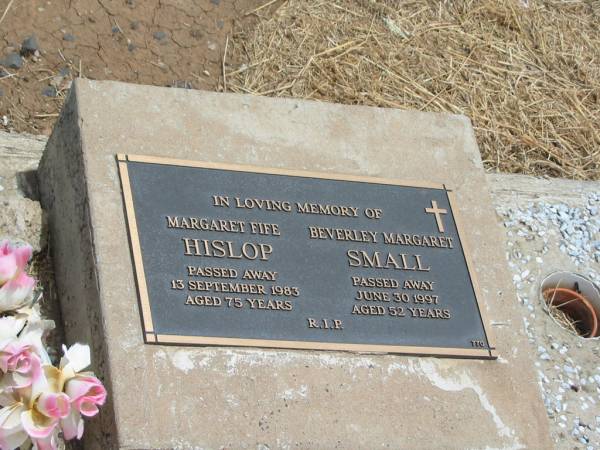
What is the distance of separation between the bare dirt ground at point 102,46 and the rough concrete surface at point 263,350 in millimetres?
900

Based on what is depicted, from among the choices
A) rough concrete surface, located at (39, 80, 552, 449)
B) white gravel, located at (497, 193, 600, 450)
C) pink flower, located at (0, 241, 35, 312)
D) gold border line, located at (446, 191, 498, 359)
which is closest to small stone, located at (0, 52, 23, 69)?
rough concrete surface, located at (39, 80, 552, 449)

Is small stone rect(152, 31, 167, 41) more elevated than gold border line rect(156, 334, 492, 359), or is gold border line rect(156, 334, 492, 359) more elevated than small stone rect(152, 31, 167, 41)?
small stone rect(152, 31, 167, 41)

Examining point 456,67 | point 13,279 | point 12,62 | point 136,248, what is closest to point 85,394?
point 13,279

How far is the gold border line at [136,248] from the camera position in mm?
3510

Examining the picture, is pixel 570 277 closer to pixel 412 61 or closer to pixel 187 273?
pixel 412 61

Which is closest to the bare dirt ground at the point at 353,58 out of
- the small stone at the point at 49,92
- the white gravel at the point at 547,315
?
the small stone at the point at 49,92

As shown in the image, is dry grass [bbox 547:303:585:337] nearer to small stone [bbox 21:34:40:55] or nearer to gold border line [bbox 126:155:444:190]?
gold border line [bbox 126:155:444:190]

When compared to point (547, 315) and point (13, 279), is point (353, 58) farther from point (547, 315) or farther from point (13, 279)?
point (13, 279)

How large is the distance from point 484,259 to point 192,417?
154cm

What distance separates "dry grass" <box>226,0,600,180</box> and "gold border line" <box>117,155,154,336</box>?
6.36 feet

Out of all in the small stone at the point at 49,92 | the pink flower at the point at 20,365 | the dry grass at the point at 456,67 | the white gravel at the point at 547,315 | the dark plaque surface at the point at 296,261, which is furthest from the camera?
the dry grass at the point at 456,67

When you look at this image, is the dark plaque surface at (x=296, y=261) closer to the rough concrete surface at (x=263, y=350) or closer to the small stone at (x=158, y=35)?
the rough concrete surface at (x=263, y=350)

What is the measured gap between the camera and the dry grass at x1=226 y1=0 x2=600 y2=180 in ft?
19.0

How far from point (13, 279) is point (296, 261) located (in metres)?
1.18
